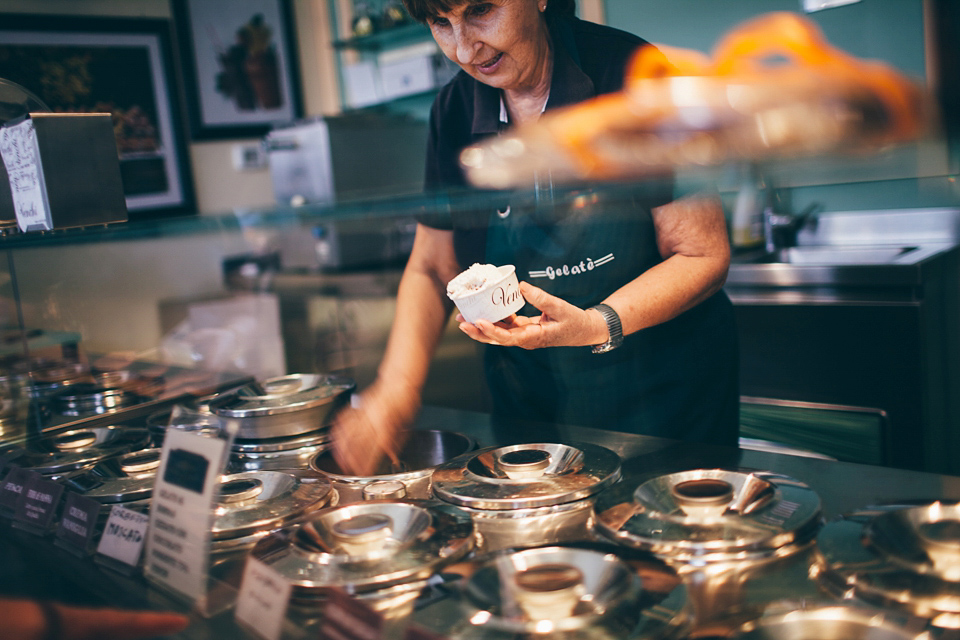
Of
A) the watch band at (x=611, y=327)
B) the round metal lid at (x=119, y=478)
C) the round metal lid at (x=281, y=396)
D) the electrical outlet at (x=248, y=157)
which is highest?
the electrical outlet at (x=248, y=157)

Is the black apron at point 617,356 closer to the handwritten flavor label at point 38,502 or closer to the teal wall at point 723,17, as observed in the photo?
the handwritten flavor label at point 38,502

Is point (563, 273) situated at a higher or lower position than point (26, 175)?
lower

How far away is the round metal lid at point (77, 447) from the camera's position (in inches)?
45.1

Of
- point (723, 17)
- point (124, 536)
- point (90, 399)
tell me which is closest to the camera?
point (124, 536)

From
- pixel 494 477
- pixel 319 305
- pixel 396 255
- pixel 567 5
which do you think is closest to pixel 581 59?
pixel 567 5

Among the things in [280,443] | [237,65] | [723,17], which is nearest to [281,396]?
[280,443]

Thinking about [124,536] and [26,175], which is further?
[26,175]

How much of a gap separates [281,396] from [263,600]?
70 cm

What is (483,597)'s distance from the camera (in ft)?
2.06

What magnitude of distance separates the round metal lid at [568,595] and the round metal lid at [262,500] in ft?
0.99

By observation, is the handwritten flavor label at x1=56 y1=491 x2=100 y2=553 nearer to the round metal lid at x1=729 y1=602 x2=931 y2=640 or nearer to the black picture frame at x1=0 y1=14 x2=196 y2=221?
the round metal lid at x1=729 y1=602 x2=931 y2=640

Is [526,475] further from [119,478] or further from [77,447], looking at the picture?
[77,447]

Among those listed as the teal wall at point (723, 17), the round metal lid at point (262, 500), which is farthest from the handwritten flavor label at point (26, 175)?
the teal wall at point (723, 17)

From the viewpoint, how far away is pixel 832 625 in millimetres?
552
